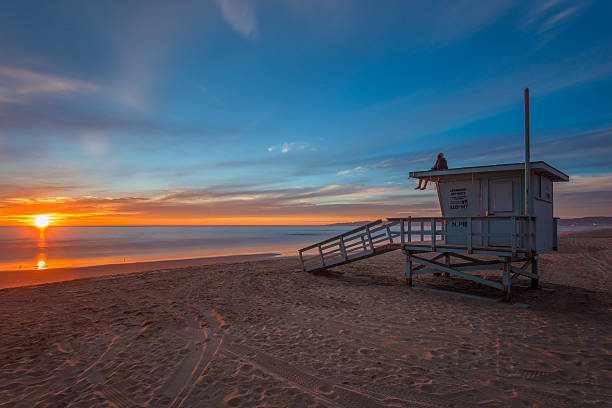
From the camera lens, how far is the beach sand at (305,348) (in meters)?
4.41

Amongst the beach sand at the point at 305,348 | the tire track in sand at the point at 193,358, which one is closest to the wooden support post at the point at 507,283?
the beach sand at the point at 305,348

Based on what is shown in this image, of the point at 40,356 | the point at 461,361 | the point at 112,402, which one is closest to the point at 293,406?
the point at 112,402

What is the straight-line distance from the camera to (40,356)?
578 cm

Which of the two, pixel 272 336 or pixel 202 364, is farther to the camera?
pixel 272 336

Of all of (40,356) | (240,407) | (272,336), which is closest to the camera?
(240,407)

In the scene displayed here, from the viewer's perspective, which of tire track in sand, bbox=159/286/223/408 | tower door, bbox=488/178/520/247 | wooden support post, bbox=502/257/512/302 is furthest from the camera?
tower door, bbox=488/178/520/247

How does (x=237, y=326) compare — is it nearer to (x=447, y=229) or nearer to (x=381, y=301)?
(x=381, y=301)

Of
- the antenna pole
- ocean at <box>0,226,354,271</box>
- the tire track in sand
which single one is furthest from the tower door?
ocean at <box>0,226,354,271</box>

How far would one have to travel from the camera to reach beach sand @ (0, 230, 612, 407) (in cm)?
441

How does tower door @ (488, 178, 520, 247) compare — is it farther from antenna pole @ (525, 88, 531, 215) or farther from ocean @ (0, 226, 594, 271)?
ocean @ (0, 226, 594, 271)

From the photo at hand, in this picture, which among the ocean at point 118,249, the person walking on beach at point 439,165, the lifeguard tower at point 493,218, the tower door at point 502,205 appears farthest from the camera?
the ocean at point 118,249

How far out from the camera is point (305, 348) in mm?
5996

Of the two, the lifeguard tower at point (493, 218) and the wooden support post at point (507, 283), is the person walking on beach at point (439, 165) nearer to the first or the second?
the lifeguard tower at point (493, 218)

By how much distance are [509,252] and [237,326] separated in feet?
26.3
